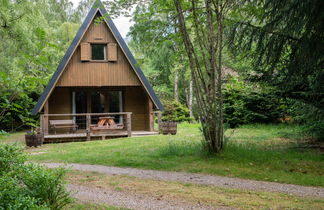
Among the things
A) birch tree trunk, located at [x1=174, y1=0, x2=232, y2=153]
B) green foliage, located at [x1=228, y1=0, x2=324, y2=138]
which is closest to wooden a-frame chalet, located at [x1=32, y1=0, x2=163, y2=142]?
birch tree trunk, located at [x1=174, y1=0, x2=232, y2=153]

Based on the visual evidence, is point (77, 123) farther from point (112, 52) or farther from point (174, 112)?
point (174, 112)

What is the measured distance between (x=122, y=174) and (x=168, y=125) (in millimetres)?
8602

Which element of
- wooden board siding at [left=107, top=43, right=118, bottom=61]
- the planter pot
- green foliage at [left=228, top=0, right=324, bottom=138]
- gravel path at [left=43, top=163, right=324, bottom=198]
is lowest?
gravel path at [left=43, top=163, right=324, bottom=198]

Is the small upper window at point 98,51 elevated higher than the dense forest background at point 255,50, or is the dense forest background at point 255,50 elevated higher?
the small upper window at point 98,51

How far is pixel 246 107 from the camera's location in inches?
680

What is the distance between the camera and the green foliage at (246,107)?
1655 cm

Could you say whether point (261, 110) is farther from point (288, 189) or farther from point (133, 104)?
point (288, 189)

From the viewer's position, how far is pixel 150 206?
418 cm

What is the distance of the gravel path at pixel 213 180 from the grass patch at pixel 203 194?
1.01 ft

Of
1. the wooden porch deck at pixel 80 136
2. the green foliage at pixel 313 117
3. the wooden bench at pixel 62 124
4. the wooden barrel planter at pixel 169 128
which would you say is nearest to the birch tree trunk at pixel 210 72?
the green foliage at pixel 313 117

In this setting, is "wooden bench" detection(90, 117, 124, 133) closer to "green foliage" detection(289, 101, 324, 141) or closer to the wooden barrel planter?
the wooden barrel planter

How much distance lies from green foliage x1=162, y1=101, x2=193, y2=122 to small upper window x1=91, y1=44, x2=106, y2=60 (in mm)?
10473

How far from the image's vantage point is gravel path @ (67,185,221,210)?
164 inches

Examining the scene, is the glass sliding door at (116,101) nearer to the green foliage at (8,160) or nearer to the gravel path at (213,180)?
the gravel path at (213,180)
